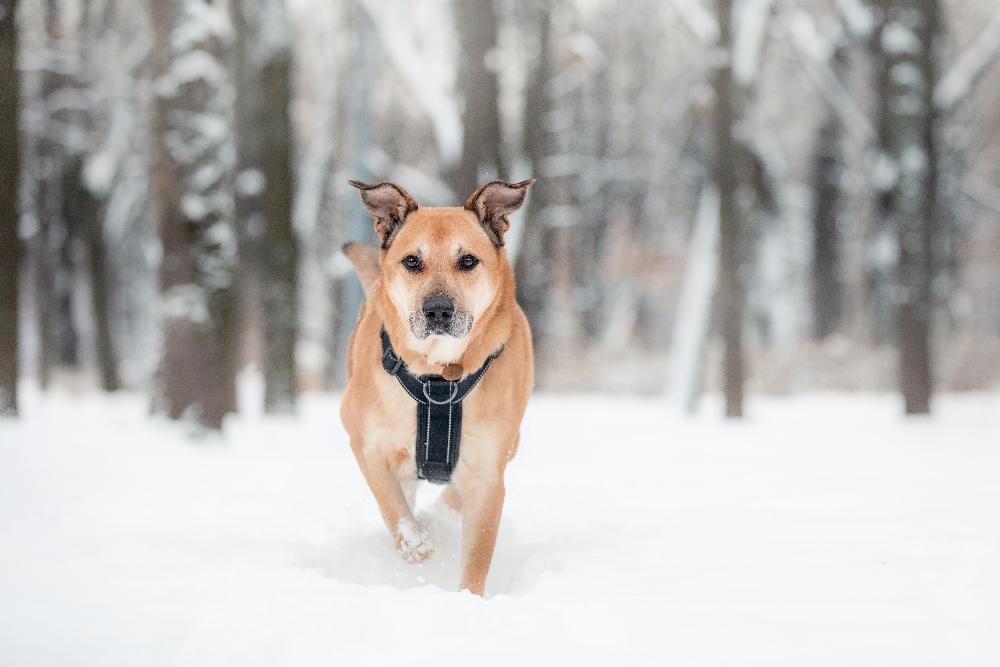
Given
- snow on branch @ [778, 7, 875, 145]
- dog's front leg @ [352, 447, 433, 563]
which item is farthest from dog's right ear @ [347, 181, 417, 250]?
snow on branch @ [778, 7, 875, 145]

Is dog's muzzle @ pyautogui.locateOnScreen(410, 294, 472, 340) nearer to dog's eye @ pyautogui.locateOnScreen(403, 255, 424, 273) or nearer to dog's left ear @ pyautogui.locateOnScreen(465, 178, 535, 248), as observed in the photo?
dog's eye @ pyautogui.locateOnScreen(403, 255, 424, 273)

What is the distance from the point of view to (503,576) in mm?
4465

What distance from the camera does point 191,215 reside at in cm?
816

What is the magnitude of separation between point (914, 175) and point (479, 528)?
9.26m

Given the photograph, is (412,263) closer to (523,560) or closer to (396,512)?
(396,512)

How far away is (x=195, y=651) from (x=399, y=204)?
2.06 m

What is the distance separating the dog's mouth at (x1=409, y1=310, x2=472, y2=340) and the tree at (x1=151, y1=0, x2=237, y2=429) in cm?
505

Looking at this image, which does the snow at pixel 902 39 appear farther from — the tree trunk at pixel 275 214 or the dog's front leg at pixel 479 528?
the dog's front leg at pixel 479 528

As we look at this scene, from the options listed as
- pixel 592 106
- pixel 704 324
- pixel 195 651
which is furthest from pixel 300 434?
pixel 592 106

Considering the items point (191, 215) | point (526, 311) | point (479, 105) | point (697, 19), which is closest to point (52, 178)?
point (526, 311)

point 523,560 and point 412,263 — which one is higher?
point 412,263

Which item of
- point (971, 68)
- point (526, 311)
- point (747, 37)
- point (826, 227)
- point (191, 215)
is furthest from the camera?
point (826, 227)

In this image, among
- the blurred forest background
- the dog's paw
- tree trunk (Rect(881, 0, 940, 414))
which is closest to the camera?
the dog's paw

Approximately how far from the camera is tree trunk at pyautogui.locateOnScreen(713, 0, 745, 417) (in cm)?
1162
